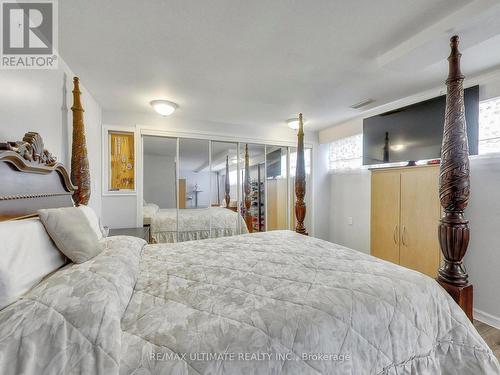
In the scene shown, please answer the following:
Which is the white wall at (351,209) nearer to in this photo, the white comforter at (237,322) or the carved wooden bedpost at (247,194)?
the carved wooden bedpost at (247,194)

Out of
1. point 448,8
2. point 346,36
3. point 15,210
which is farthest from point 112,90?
point 448,8

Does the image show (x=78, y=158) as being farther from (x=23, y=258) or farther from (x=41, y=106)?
→ (x=23, y=258)

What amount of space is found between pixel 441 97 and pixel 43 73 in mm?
3823

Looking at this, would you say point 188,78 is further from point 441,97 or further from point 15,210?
point 441,97

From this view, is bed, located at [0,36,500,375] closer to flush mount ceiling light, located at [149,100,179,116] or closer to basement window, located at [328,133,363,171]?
flush mount ceiling light, located at [149,100,179,116]

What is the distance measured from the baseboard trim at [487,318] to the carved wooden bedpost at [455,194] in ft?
4.97

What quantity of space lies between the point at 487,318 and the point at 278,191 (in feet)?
10.2

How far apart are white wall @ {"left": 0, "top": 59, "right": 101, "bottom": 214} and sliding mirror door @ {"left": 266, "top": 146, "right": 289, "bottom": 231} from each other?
2941 millimetres

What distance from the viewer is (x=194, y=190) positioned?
3.68 m

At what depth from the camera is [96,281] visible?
0.82 metres

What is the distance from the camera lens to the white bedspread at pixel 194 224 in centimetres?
340

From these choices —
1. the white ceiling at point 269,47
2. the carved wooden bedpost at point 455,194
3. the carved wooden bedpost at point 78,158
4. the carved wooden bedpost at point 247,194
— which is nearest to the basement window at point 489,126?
the white ceiling at point 269,47

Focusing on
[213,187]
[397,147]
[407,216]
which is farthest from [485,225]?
[213,187]

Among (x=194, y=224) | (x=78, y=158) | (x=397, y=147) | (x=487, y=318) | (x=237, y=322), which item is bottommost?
(x=487, y=318)
